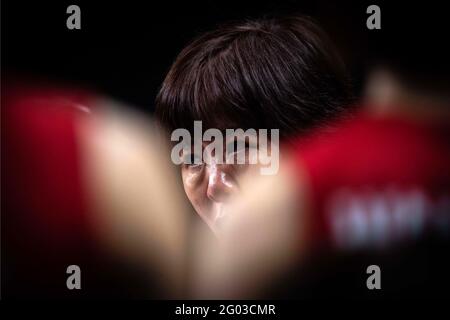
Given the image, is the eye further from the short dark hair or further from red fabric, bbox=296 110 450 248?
red fabric, bbox=296 110 450 248

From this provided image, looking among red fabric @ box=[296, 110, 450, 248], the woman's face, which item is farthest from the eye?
red fabric @ box=[296, 110, 450, 248]

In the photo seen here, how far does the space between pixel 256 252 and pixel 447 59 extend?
79 centimetres

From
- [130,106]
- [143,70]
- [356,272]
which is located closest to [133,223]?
[130,106]

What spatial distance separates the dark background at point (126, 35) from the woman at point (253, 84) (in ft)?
0.14

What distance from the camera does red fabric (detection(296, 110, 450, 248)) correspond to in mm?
1611

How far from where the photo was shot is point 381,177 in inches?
63.9

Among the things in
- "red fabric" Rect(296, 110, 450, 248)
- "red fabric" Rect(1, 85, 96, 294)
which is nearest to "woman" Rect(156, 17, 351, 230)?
"red fabric" Rect(296, 110, 450, 248)

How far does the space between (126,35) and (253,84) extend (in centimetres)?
42

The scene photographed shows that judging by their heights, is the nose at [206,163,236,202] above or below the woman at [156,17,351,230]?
below

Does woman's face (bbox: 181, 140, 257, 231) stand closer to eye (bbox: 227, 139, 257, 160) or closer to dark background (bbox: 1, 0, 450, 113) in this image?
eye (bbox: 227, 139, 257, 160)

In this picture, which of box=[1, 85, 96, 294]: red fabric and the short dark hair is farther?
box=[1, 85, 96, 294]: red fabric

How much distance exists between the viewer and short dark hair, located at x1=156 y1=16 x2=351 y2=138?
154cm

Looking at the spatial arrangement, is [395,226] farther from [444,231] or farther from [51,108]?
[51,108]

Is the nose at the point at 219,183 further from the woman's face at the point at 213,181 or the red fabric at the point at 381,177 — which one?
the red fabric at the point at 381,177
